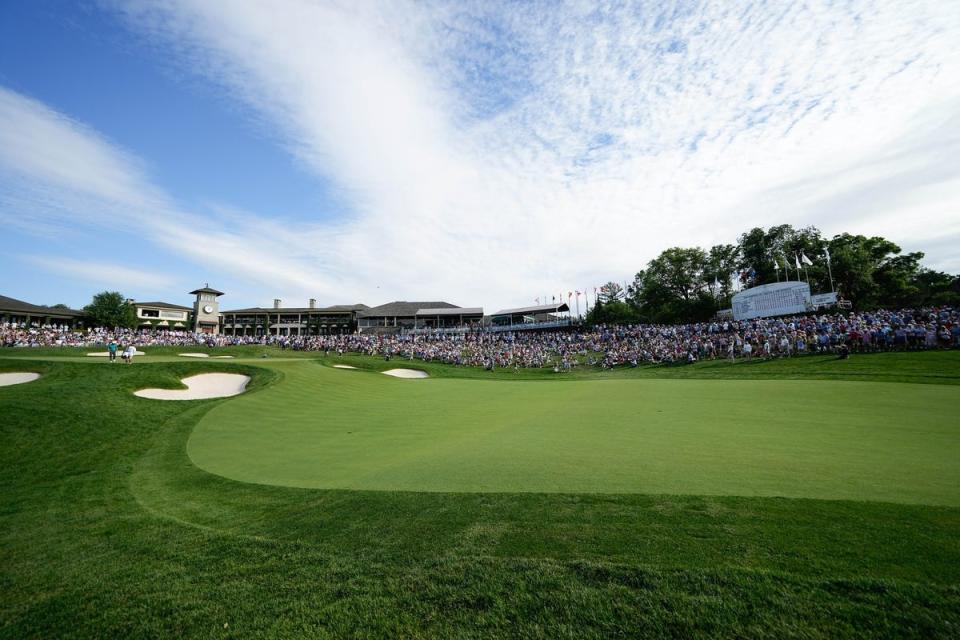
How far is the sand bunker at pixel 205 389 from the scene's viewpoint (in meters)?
15.8

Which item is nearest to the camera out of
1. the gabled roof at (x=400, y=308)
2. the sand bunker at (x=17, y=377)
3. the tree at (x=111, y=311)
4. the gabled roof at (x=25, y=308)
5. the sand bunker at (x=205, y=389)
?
the sand bunker at (x=205, y=389)

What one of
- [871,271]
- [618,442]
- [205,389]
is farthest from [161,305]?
[871,271]

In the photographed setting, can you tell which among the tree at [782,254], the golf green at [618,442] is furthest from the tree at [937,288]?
the golf green at [618,442]

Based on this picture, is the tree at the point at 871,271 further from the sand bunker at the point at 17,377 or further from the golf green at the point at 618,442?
the sand bunker at the point at 17,377

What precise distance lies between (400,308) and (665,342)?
168ft

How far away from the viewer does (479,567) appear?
12.9 ft

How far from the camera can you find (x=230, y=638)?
11.0 ft

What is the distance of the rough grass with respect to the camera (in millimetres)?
3082

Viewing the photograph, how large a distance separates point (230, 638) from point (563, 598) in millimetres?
2812

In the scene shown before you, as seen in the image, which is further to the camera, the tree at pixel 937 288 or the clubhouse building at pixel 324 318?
the clubhouse building at pixel 324 318

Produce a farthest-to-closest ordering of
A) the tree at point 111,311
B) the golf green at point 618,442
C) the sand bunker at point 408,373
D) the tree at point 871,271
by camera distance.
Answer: the tree at point 111,311 < the tree at point 871,271 < the sand bunker at point 408,373 < the golf green at point 618,442

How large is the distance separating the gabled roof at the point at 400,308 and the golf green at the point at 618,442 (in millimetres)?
55059

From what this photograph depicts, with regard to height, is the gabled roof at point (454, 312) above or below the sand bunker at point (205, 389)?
above

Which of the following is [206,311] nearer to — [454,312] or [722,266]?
[454,312]
